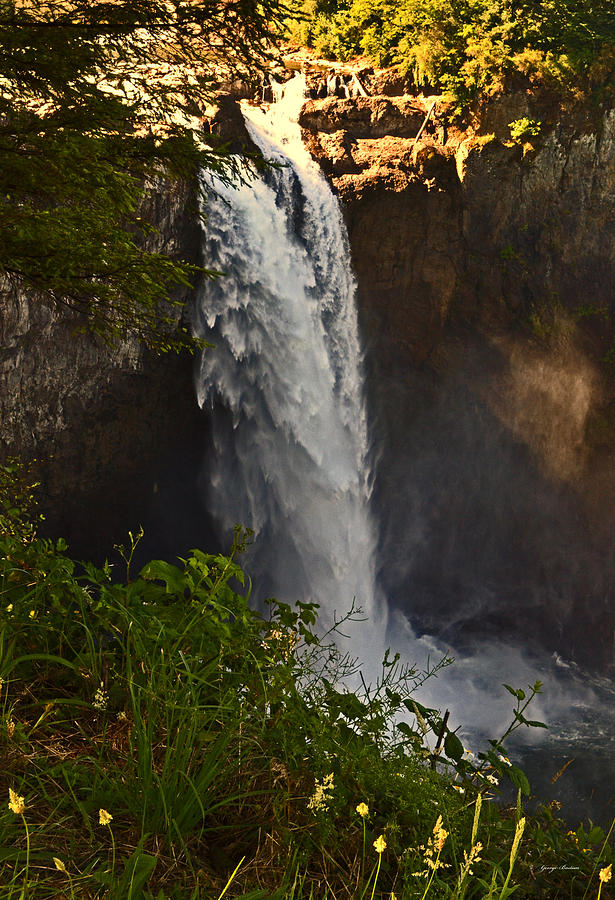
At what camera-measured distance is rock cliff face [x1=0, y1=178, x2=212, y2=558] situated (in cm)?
1058

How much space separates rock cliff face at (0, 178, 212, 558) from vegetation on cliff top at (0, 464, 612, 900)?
9.18 meters

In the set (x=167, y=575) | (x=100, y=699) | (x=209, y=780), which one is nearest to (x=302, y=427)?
(x=167, y=575)

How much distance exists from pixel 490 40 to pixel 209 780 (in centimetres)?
1500

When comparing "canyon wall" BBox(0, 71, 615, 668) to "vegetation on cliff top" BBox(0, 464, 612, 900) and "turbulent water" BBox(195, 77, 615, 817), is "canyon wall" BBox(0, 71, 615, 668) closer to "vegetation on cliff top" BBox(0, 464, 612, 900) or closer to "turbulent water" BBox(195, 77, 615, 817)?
"turbulent water" BBox(195, 77, 615, 817)

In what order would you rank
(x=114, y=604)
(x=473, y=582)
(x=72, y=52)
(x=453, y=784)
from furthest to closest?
(x=473, y=582), (x=72, y=52), (x=114, y=604), (x=453, y=784)

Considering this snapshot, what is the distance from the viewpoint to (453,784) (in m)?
2.07

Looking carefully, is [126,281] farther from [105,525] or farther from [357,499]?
[357,499]

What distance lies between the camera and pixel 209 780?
5.20 feet

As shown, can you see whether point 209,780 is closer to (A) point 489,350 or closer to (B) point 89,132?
(B) point 89,132

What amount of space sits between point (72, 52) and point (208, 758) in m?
3.27

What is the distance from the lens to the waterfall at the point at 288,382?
11891 mm

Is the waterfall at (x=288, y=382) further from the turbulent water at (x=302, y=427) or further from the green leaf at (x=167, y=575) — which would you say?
the green leaf at (x=167, y=575)

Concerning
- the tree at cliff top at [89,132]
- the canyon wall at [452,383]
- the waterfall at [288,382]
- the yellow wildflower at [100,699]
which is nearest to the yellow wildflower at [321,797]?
the yellow wildflower at [100,699]

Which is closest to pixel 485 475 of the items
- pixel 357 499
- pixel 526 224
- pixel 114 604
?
pixel 357 499
